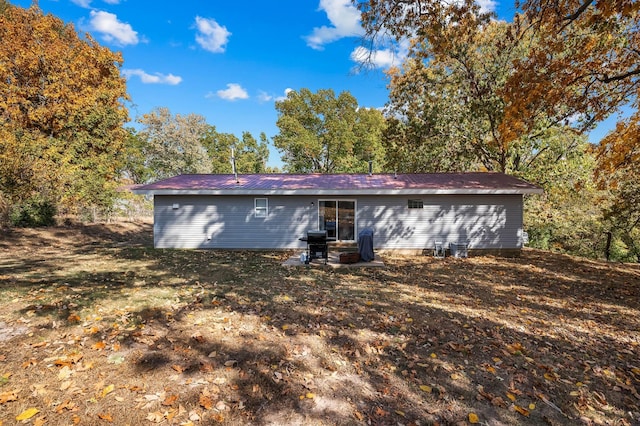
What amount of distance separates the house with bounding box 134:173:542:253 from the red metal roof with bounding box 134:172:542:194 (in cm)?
8

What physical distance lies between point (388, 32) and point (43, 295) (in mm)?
8671

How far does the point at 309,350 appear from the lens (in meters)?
3.87

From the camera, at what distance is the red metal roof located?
36.2 feet

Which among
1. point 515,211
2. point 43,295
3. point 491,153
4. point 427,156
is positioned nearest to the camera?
point 43,295

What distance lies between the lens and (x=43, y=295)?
17.6 feet

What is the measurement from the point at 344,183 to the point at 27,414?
1068cm

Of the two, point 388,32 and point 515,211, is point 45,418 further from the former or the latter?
point 515,211

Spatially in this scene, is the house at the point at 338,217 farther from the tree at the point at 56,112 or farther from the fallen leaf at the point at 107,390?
the fallen leaf at the point at 107,390

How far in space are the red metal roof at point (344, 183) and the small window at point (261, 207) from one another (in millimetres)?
543

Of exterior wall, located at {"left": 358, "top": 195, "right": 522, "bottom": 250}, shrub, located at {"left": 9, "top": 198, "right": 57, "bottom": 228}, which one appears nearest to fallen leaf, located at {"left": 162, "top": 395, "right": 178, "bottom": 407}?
exterior wall, located at {"left": 358, "top": 195, "right": 522, "bottom": 250}

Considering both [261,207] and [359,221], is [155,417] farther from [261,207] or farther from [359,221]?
[359,221]

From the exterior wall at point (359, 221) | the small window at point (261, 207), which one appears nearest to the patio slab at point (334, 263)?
the exterior wall at point (359, 221)

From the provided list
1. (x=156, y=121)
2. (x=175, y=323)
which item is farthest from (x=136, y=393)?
(x=156, y=121)

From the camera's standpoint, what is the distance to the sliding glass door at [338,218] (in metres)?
11.7
